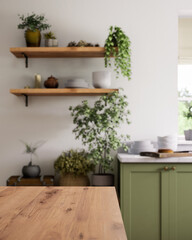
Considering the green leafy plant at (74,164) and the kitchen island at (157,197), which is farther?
the green leafy plant at (74,164)

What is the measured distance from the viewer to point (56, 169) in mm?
3170

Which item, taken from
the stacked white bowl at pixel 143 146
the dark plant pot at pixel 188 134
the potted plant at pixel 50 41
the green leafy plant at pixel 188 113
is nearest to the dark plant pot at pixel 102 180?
the stacked white bowl at pixel 143 146

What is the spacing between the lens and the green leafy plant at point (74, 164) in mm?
3021

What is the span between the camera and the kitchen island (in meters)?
2.75

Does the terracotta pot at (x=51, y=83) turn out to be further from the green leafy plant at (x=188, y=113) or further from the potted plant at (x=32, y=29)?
the green leafy plant at (x=188, y=113)

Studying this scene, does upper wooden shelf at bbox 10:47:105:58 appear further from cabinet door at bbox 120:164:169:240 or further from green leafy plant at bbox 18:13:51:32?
cabinet door at bbox 120:164:169:240

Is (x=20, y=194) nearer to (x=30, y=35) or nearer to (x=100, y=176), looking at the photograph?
(x=100, y=176)

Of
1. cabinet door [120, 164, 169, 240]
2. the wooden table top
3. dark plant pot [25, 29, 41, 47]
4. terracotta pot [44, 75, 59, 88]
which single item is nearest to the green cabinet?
cabinet door [120, 164, 169, 240]

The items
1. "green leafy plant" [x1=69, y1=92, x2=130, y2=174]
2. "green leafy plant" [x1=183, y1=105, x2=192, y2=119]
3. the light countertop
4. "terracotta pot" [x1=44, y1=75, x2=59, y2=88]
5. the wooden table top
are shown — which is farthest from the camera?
"green leafy plant" [x1=183, y1=105, x2=192, y2=119]

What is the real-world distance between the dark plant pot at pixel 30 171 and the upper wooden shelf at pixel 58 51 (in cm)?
113

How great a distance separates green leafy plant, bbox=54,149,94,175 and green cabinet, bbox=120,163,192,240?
44cm

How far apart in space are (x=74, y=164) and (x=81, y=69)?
3.35 feet

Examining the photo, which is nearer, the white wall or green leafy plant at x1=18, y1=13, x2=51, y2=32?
green leafy plant at x1=18, y1=13, x2=51, y2=32

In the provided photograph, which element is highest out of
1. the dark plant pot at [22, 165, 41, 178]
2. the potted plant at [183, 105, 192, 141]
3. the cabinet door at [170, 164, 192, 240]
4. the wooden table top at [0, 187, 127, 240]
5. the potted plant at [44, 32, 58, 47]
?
the potted plant at [44, 32, 58, 47]
